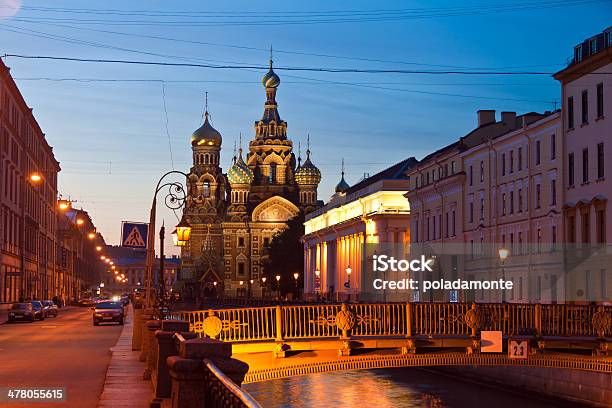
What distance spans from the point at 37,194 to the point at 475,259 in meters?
47.5

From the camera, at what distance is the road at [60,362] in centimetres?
2495

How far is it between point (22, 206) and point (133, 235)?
168ft

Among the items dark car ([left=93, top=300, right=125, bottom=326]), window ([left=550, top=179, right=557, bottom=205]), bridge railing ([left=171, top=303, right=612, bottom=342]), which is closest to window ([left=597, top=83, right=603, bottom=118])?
window ([left=550, top=179, right=557, bottom=205])

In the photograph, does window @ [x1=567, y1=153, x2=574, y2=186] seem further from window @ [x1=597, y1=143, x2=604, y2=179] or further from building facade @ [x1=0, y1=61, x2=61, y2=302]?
building facade @ [x1=0, y1=61, x2=61, y2=302]

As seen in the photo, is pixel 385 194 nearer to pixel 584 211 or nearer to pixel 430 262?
pixel 430 262

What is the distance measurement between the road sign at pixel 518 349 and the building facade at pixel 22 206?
44.7 m

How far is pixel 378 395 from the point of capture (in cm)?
4712

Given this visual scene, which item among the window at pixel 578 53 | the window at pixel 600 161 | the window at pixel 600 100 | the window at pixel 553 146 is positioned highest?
the window at pixel 578 53

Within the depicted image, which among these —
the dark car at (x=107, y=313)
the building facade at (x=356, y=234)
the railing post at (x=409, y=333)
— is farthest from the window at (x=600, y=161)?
the building facade at (x=356, y=234)

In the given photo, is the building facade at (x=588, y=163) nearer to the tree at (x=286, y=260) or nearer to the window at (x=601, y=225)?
the window at (x=601, y=225)

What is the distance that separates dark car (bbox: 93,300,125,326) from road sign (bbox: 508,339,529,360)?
3826 cm

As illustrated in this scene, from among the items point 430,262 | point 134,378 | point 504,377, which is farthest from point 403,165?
point 134,378

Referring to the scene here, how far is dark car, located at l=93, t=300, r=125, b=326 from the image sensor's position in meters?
67.7

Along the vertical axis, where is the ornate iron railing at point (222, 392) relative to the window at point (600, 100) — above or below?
below
